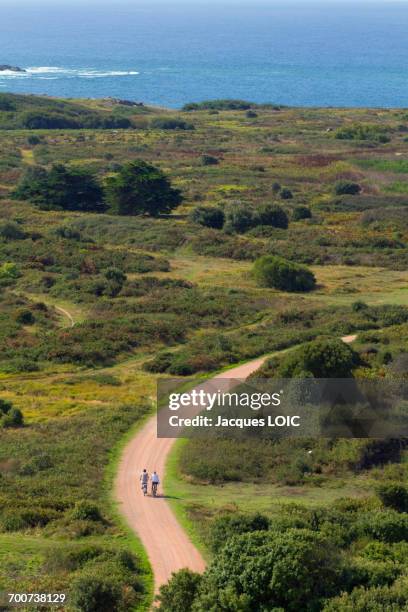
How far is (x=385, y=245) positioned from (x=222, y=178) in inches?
923

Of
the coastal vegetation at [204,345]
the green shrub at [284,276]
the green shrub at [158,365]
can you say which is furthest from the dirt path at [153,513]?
the green shrub at [284,276]

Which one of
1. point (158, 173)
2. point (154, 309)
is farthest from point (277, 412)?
point (158, 173)

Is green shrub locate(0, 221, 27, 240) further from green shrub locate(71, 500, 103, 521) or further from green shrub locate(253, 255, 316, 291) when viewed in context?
green shrub locate(71, 500, 103, 521)

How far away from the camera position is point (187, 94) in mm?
174250

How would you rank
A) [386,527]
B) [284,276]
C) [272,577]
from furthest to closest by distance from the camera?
1. [284,276]
2. [386,527]
3. [272,577]

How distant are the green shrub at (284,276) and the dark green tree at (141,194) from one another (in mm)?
19405

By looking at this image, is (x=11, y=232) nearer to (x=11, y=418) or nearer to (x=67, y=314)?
(x=67, y=314)

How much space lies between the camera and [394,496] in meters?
20.2

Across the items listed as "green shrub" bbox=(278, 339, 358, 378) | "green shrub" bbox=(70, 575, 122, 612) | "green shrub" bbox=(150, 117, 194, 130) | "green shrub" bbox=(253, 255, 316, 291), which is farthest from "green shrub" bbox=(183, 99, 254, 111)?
"green shrub" bbox=(70, 575, 122, 612)

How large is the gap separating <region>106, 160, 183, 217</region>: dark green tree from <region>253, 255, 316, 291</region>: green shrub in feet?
63.7

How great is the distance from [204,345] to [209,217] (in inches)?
1021

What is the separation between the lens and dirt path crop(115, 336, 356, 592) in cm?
1711

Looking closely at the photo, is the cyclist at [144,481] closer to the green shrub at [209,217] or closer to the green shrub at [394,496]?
the green shrub at [394,496]

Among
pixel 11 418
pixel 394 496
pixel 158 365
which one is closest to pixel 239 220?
pixel 158 365
